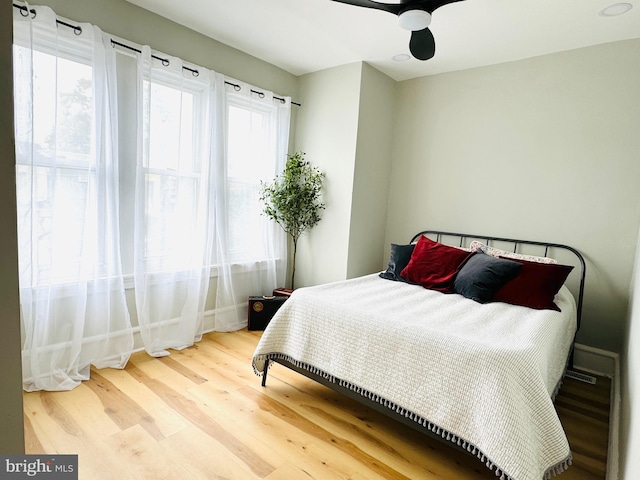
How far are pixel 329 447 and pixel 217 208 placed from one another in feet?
6.87

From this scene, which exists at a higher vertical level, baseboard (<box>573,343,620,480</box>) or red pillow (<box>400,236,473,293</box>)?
red pillow (<box>400,236,473,293</box>)

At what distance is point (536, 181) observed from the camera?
3.15 meters

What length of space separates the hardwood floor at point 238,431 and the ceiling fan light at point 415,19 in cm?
234

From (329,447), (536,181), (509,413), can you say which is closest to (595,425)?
(509,413)

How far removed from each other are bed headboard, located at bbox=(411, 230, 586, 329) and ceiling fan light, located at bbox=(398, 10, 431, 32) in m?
1.97

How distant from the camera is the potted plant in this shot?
11.7 ft

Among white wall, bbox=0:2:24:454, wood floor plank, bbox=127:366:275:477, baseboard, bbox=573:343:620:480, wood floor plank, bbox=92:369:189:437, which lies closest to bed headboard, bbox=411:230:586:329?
baseboard, bbox=573:343:620:480

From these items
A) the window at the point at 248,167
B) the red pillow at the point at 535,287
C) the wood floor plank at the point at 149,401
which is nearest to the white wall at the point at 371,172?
the window at the point at 248,167

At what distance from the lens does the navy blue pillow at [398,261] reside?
311 centimetres

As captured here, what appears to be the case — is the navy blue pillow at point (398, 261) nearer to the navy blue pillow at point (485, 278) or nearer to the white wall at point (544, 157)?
the navy blue pillow at point (485, 278)

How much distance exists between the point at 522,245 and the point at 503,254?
Answer: 37cm

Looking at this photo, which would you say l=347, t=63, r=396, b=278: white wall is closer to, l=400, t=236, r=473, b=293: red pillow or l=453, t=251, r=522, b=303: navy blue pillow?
l=400, t=236, r=473, b=293: red pillow

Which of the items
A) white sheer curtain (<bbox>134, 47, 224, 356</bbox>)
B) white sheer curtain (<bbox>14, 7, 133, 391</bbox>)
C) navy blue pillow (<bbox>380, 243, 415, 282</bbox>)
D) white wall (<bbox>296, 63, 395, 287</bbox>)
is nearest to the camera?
white sheer curtain (<bbox>14, 7, 133, 391</bbox>)

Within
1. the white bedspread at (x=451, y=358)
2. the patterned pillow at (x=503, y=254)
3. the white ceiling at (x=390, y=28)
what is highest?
the white ceiling at (x=390, y=28)
